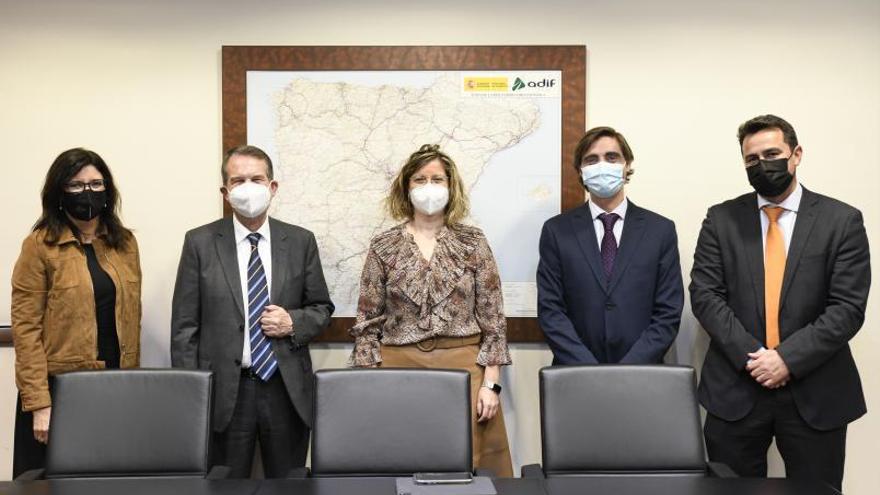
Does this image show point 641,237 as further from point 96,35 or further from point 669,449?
point 96,35

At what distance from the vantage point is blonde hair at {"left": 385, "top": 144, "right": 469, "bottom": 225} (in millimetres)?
2910

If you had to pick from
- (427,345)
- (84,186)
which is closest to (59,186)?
(84,186)

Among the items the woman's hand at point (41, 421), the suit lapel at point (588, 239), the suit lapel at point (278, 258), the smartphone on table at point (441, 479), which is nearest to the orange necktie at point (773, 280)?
the suit lapel at point (588, 239)

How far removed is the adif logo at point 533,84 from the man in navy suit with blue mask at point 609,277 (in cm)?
49

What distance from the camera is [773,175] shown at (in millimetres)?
2686

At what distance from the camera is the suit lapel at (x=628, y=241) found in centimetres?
286

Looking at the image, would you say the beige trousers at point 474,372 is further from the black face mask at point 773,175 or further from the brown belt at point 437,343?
the black face mask at point 773,175

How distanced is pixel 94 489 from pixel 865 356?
3246 mm

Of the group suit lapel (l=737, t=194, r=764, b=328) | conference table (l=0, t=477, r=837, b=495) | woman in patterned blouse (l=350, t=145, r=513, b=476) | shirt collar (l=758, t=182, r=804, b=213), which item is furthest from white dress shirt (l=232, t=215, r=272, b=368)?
shirt collar (l=758, t=182, r=804, b=213)

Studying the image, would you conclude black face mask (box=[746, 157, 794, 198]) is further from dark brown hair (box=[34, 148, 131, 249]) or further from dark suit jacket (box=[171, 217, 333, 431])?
dark brown hair (box=[34, 148, 131, 249])

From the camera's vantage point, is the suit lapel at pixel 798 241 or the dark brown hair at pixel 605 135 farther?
the dark brown hair at pixel 605 135

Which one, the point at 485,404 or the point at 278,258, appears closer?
the point at 485,404

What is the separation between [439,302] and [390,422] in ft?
2.34

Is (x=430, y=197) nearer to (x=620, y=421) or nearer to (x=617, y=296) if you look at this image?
(x=617, y=296)
